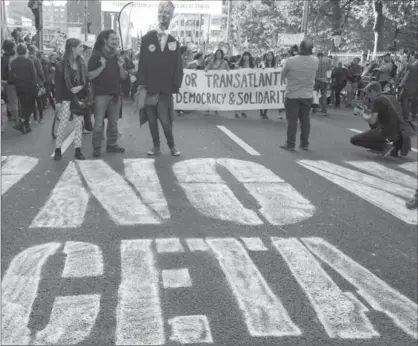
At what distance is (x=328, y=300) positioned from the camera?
3.58 meters

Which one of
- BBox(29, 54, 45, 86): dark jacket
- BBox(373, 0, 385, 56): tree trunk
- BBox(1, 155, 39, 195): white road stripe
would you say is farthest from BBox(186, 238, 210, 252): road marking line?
BBox(373, 0, 385, 56): tree trunk

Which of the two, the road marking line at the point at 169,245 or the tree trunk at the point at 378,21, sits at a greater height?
the tree trunk at the point at 378,21

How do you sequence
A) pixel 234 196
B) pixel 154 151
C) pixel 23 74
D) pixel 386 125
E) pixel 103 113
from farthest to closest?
1. pixel 23 74
2. pixel 386 125
3. pixel 154 151
4. pixel 103 113
5. pixel 234 196

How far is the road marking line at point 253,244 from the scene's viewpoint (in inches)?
178

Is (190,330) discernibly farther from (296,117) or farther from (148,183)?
(296,117)

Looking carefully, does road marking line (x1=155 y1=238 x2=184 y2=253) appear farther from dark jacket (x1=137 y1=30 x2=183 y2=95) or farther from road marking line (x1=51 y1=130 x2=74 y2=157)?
road marking line (x1=51 y1=130 x2=74 y2=157)

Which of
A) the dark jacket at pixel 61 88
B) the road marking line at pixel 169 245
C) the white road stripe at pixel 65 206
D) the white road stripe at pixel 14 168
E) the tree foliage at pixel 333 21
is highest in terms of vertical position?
the tree foliage at pixel 333 21

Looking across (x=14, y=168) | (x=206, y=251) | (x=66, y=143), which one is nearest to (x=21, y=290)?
(x=206, y=251)

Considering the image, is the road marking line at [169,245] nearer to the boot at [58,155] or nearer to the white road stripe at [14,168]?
the white road stripe at [14,168]

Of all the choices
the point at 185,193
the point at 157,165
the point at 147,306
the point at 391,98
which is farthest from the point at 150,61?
the point at 147,306

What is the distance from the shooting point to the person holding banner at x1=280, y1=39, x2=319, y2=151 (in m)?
9.17

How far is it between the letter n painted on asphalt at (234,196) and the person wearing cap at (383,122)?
2.40 meters

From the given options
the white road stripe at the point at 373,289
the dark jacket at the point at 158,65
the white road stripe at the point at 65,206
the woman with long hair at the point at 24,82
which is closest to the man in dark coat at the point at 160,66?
the dark jacket at the point at 158,65

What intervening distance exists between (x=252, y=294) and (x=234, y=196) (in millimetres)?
2631
